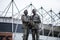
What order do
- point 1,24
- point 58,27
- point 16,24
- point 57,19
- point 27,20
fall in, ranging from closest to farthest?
point 27,20
point 1,24
point 16,24
point 57,19
point 58,27

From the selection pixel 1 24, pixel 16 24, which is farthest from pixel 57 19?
pixel 1 24

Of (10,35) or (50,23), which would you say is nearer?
(10,35)

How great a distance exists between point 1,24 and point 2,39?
13.9ft

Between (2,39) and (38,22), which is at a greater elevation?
(38,22)

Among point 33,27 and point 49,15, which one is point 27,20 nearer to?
point 33,27

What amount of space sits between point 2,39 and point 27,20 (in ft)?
3.77

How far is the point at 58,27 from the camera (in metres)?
15.3

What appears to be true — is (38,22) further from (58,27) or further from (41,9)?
(58,27)

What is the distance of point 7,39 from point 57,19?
24.0 feet

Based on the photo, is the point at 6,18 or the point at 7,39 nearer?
the point at 7,39

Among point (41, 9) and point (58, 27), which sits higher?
point (41, 9)

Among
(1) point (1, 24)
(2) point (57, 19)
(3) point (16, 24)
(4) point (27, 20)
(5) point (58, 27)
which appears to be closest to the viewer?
(4) point (27, 20)

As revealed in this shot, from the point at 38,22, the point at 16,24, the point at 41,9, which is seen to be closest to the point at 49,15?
the point at 41,9

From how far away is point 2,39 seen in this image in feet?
24.4
